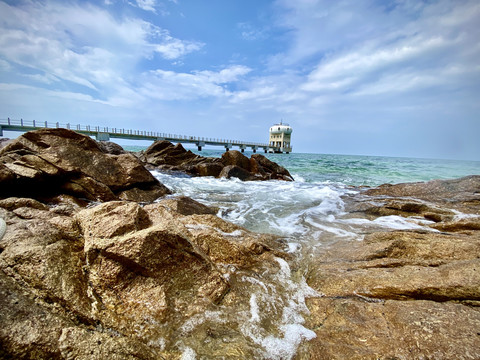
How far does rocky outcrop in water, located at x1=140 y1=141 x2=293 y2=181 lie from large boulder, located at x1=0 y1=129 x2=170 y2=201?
6.41 m

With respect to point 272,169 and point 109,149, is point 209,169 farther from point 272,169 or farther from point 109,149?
point 109,149

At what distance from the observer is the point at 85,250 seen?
2135mm

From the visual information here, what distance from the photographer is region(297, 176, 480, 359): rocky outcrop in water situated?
5.55 ft

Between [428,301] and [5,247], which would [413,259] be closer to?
[428,301]

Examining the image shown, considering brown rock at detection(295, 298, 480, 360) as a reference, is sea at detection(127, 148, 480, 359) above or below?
below

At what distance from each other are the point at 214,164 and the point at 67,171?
30.8 feet

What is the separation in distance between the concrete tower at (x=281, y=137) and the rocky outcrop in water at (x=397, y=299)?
2945 inches

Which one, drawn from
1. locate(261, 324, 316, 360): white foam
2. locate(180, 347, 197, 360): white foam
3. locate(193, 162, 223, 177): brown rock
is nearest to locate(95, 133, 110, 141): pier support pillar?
locate(193, 162, 223, 177): brown rock

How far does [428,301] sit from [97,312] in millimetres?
2854

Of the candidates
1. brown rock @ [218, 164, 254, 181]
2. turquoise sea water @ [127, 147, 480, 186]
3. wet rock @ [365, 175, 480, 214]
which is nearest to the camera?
wet rock @ [365, 175, 480, 214]

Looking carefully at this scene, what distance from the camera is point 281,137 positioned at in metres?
76.9

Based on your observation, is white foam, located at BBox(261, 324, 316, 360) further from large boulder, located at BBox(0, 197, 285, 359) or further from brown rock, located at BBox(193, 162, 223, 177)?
brown rock, located at BBox(193, 162, 223, 177)

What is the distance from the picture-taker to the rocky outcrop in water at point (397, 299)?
169cm

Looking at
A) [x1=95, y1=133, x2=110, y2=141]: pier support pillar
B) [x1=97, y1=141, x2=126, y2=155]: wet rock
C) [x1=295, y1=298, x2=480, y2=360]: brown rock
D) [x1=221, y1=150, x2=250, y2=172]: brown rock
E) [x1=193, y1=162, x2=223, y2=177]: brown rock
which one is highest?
[x1=95, y1=133, x2=110, y2=141]: pier support pillar
